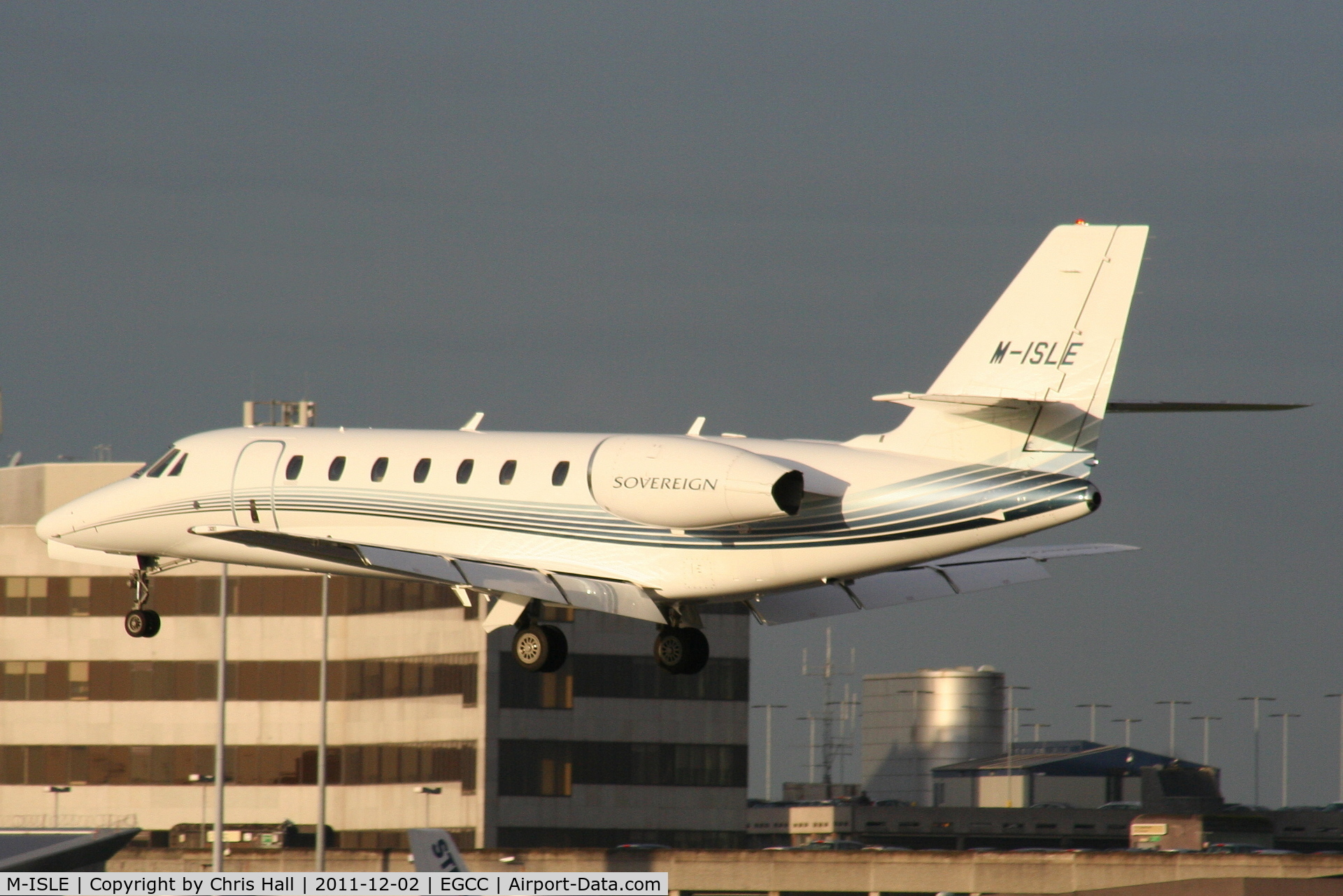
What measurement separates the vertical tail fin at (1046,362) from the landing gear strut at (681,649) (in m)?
5.14

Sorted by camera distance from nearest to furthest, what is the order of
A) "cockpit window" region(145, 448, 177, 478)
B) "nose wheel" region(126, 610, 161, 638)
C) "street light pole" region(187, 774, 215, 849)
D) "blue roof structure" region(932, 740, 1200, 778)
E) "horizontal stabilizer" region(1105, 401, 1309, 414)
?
"horizontal stabilizer" region(1105, 401, 1309, 414) → "cockpit window" region(145, 448, 177, 478) → "nose wheel" region(126, 610, 161, 638) → "street light pole" region(187, 774, 215, 849) → "blue roof structure" region(932, 740, 1200, 778)

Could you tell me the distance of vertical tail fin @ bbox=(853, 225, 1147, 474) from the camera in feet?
85.4

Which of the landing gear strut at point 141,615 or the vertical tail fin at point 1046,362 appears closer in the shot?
the vertical tail fin at point 1046,362

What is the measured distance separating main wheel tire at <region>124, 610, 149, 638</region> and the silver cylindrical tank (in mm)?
80437

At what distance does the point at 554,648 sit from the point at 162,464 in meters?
7.82

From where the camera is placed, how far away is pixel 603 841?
57688mm

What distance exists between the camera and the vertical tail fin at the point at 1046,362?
26.0 meters

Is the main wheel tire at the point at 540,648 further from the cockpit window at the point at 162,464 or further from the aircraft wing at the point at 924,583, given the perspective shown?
the cockpit window at the point at 162,464

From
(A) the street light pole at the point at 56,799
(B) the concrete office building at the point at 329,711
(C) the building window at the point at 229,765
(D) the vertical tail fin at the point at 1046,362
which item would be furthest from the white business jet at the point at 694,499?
(A) the street light pole at the point at 56,799

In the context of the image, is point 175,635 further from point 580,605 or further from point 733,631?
point 580,605

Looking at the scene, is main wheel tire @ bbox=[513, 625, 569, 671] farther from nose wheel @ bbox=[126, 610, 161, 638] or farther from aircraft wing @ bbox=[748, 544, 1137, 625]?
nose wheel @ bbox=[126, 610, 161, 638]

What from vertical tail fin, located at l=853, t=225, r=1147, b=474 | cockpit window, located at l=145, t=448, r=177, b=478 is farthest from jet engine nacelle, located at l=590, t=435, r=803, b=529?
cockpit window, located at l=145, t=448, r=177, b=478

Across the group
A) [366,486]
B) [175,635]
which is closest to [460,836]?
[175,635]

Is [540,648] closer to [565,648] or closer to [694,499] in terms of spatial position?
[565,648]
